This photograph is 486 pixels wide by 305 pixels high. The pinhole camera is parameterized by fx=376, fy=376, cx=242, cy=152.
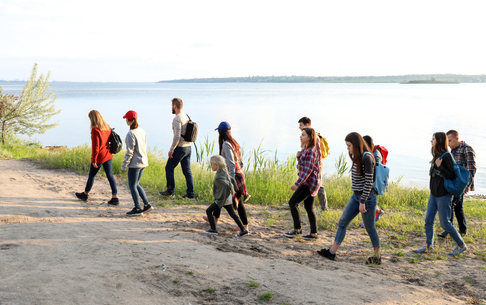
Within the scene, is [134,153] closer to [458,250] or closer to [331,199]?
[331,199]

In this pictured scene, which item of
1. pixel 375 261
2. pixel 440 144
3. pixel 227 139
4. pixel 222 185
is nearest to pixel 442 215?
pixel 440 144

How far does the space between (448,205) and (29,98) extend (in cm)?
1705

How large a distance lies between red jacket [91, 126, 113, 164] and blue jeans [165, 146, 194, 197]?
136 centimetres

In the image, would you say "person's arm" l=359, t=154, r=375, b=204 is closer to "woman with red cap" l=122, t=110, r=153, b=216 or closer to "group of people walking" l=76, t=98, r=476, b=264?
"group of people walking" l=76, t=98, r=476, b=264

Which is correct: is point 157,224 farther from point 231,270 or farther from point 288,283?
point 288,283

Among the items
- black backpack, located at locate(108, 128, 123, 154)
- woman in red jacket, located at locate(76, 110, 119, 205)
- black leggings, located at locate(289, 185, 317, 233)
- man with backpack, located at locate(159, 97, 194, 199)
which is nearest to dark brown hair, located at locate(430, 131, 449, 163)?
black leggings, located at locate(289, 185, 317, 233)

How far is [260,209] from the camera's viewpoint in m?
8.71

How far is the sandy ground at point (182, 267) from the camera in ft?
13.4

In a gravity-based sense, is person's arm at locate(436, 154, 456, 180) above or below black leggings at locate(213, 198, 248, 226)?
above

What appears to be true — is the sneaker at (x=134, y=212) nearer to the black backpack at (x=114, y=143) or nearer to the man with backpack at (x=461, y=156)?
the black backpack at (x=114, y=143)

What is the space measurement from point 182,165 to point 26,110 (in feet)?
40.1

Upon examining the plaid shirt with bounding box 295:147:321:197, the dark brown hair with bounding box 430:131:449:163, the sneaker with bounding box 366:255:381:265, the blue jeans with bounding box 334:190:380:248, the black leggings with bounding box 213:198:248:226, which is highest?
the dark brown hair with bounding box 430:131:449:163

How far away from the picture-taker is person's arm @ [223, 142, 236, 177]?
6457mm

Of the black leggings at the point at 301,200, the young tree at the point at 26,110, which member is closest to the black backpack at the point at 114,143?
the black leggings at the point at 301,200
